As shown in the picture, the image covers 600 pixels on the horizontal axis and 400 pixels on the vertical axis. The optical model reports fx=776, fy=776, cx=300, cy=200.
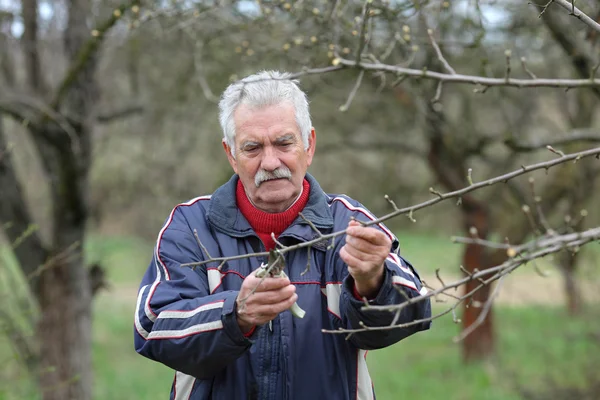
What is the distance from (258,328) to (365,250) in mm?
404

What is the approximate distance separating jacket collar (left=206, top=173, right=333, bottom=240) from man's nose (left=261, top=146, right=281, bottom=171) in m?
0.16

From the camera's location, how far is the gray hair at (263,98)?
8.61 feet

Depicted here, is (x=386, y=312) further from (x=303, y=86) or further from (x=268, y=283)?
(x=303, y=86)

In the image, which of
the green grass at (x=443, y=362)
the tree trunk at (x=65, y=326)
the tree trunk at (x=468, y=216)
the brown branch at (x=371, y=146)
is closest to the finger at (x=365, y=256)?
the tree trunk at (x=65, y=326)

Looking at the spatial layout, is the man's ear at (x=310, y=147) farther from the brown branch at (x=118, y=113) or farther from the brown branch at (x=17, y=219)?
the brown branch at (x=17, y=219)

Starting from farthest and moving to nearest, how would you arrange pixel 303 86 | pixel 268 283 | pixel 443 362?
pixel 443 362, pixel 303 86, pixel 268 283

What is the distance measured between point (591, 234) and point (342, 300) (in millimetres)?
873

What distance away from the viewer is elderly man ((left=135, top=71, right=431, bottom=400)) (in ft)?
7.36

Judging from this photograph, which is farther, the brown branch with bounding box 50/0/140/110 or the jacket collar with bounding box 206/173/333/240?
the brown branch with bounding box 50/0/140/110

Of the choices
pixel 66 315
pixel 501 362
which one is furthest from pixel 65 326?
pixel 501 362

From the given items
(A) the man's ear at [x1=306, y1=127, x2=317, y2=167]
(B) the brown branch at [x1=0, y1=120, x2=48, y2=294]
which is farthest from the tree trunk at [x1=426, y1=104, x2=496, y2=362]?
(A) the man's ear at [x1=306, y1=127, x2=317, y2=167]

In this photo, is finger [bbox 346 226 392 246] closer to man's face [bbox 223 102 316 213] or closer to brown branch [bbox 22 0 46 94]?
man's face [bbox 223 102 316 213]

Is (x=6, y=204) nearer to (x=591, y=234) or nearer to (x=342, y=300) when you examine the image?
(x=342, y=300)

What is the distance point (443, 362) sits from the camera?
1073 cm
